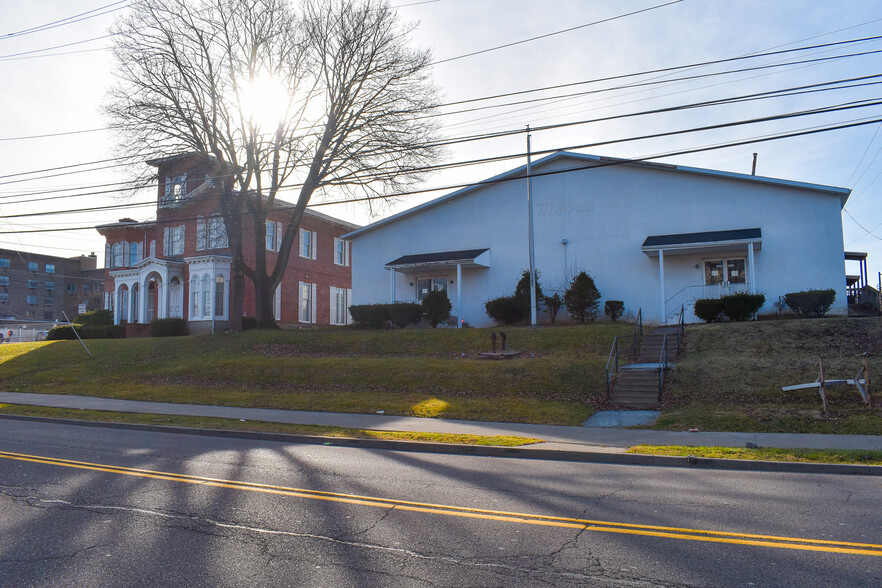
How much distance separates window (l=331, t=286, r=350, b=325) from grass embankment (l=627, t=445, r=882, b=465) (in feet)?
115

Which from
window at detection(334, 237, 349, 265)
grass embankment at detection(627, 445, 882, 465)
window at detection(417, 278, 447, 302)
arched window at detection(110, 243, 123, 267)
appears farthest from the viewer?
window at detection(334, 237, 349, 265)

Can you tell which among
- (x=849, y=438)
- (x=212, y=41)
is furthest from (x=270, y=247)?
(x=849, y=438)

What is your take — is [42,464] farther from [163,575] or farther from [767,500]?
[767,500]

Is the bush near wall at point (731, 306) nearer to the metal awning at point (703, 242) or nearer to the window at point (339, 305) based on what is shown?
the metal awning at point (703, 242)

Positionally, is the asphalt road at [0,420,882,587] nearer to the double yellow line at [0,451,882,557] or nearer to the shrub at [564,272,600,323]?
the double yellow line at [0,451,882,557]

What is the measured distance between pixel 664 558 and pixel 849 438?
26.2 feet

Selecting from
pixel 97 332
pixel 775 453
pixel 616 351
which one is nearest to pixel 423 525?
pixel 775 453

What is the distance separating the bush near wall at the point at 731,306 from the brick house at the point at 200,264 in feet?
66.5

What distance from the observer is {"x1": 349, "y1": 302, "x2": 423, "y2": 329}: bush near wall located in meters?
28.2

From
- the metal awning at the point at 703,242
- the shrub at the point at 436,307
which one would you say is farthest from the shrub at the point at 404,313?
the metal awning at the point at 703,242

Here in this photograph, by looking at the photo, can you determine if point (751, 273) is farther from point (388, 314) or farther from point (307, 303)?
point (307, 303)

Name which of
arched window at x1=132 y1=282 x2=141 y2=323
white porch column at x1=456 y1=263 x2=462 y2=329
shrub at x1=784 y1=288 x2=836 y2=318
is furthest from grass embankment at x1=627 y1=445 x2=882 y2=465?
arched window at x1=132 y1=282 x2=141 y2=323

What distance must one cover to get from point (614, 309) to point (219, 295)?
22.2 m

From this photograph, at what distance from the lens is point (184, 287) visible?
37.3 m
